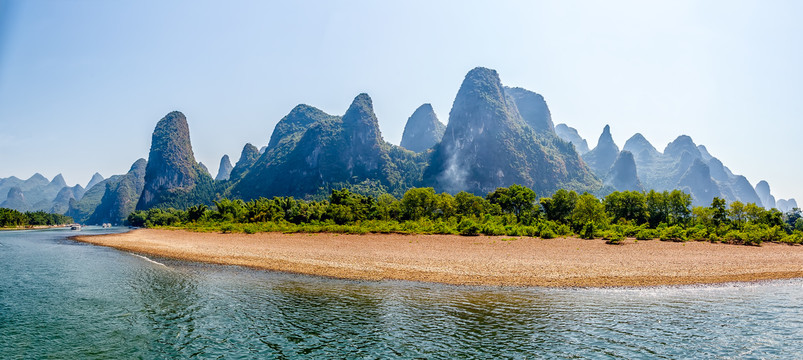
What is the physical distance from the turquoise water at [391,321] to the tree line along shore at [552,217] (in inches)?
703

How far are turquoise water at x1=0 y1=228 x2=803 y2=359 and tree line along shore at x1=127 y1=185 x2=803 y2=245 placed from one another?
703 inches

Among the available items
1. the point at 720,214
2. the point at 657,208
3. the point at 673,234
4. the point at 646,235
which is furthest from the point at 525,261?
the point at 657,208

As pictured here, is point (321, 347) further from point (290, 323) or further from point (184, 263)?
point (184, 263)

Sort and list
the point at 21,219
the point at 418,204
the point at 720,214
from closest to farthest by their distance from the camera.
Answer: the point at 720,214 → the point at 418,204 → the point at 21,219

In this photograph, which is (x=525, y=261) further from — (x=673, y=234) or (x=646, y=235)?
→ (x=673, y=234)

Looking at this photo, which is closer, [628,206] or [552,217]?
[628,206]

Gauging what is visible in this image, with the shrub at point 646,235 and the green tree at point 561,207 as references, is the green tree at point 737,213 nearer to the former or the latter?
the shrub at point 646,235

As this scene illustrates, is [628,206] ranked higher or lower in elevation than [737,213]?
higher

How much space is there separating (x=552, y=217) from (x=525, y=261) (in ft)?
113

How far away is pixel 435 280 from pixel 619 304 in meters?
8.48

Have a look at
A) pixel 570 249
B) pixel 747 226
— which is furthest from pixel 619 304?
pixel 747 226

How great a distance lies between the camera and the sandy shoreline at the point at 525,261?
19.5m

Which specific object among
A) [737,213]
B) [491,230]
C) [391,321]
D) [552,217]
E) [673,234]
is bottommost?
[391,321]

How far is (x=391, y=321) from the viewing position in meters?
12.6
